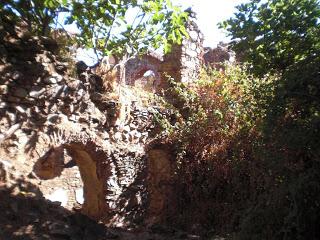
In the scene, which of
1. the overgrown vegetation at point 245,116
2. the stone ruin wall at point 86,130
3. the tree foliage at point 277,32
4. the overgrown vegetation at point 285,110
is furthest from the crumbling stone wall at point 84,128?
the tree foliage at point 277,32

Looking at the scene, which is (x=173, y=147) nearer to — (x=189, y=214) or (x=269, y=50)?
(x=189, y=214)

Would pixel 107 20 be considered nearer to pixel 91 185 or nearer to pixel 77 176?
pixel 91 185

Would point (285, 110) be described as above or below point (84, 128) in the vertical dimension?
below

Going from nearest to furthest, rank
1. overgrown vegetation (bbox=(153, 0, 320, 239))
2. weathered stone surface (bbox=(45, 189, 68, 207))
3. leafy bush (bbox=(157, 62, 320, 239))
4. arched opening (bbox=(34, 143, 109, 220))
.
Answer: overgrown vegetation (bbox=(153, 0, 320, 239))
leafy bush (bbox=(157, 62, 320, 239))
arched opening (bbox=(34, 143, 109, 220))
weathered stone surface (bbox=(45, 189, 68, 207))

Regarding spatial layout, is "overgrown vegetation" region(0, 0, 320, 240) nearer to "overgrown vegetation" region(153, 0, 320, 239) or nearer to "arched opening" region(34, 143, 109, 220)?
"overgrown vegetation" region(153, 0, 320, 239)

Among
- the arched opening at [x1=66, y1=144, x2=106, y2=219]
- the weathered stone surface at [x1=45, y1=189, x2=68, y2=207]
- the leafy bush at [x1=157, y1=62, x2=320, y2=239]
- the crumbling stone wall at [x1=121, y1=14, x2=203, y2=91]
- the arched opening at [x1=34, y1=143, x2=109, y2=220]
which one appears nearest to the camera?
the leafy bush at [x1=157, y1=62, x2=320, y2=239]

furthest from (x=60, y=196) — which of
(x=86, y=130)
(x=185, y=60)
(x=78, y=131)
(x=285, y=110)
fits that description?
(x=285, y=110)

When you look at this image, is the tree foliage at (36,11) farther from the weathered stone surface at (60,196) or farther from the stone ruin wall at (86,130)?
the weathered stone surface at (60,196)

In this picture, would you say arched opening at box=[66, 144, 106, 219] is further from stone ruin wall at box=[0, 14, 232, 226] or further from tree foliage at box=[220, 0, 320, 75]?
tree foliage at box=[220, 0, 320, 75]

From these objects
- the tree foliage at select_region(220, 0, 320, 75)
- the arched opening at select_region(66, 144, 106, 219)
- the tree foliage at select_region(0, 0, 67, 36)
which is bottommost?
the arched opening at select_region(66, 144, 106, 219)

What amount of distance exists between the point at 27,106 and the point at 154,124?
3.31 metres

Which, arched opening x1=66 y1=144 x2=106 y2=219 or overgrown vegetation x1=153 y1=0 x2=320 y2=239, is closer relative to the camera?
overgrown vegetation x1=153 y1=0 x2=320 y2=239

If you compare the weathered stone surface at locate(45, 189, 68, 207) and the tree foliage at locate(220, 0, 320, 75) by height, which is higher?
the tree foliage at locate(220, 0, 320, 75)

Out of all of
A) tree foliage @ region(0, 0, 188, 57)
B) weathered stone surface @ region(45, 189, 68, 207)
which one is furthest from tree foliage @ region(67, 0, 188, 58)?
weathered stone surface @ region(45, 189, 68, 207)
